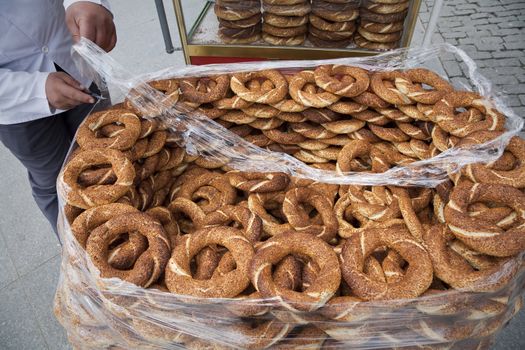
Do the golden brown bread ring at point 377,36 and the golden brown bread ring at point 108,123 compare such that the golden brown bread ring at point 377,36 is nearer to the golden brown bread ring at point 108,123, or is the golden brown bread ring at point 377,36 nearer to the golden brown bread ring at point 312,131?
the golden brown bread ring at point 312,131

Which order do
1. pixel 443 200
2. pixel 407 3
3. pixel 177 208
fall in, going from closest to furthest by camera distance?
pixel 443 200
pixel 177 208
pixel 407 3

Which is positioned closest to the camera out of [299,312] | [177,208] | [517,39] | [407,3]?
[299,312]

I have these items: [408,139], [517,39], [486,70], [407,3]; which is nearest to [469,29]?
[517,39]

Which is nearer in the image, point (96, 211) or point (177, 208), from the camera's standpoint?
point (96, 211)

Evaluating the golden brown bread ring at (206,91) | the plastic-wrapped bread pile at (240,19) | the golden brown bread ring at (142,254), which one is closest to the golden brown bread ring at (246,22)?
the plastic-wrapped bread pile at (240,19)

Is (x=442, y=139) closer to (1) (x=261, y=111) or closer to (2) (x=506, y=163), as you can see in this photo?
(2) (x=506, y=163)

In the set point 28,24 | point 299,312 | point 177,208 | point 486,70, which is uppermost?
point 28,24

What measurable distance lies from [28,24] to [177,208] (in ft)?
4.60

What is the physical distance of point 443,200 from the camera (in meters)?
1.91

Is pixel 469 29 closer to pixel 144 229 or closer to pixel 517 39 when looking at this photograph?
pixel 517 39

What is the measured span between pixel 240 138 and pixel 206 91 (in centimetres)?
36

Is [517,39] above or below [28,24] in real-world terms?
below

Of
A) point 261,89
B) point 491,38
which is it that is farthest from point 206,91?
point 491,38

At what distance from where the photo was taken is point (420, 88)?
215 centimetres
